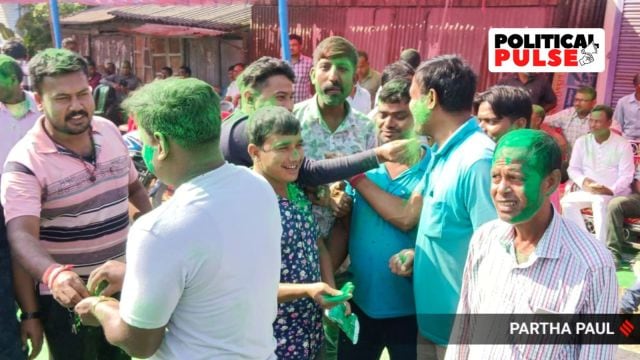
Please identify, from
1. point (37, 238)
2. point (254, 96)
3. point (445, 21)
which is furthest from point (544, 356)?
point (445, 21)

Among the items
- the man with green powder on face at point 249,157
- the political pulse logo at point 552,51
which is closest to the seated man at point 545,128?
the political pulse logo at point 552,51

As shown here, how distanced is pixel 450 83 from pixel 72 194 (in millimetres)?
1579

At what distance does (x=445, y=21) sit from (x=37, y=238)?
827 centimetres

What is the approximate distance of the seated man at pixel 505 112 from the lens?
3455 mm

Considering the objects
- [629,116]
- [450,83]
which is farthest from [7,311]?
[629,116]

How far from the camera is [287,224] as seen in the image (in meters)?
2.46

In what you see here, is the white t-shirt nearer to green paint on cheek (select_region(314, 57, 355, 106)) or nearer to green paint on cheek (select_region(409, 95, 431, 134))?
green paint on cheek (select_region(409, 95, 431, 134))

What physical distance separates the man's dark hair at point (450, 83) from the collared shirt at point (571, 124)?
5.41 m

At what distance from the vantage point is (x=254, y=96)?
288 cm

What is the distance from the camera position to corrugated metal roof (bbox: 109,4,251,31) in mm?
14367

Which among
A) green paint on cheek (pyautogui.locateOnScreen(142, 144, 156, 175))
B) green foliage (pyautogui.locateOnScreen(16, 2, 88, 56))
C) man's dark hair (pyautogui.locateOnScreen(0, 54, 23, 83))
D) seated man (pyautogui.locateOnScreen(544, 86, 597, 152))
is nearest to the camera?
green paint on cheek (pyautogui.locateOnScreen(142, 144, 156, 175))

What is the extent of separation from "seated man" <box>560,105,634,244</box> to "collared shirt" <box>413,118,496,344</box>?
14.5ft

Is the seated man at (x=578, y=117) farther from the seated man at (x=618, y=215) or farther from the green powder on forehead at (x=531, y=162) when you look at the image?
the green powder on forehead at (x=531, y=162)

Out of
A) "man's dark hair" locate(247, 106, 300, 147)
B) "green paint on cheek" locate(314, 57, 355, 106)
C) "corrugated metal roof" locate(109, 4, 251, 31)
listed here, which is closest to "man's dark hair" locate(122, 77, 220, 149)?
"man's dark hair" locate(247, 106, 300, 147)
